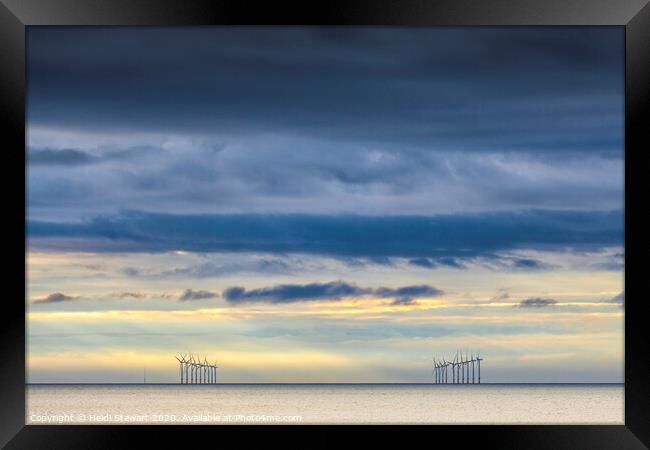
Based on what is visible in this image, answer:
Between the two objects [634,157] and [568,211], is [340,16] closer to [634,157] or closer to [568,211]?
[634,157]

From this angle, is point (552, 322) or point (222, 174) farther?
point (552, 322)

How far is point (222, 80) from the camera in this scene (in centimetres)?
2269

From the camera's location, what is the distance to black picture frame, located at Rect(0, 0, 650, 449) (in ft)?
15.1

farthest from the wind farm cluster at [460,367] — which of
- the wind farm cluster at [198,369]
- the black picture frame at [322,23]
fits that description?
the black picture frame at [322,23]

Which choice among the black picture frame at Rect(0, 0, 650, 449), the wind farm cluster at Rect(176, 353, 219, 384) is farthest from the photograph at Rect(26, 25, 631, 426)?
the black picture frame at Rect(0, 0, 650, 449)

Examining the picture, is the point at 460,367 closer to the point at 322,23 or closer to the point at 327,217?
the point at 327,217

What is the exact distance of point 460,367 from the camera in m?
Result: 28.1

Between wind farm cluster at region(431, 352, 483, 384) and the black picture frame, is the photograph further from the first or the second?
the black picture frame

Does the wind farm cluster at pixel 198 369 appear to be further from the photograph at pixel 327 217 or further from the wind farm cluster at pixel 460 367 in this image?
the wind farm cluster at pixel 460 367

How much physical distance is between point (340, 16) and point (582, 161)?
22.6 meters

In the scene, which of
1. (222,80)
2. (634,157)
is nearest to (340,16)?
(634,157)

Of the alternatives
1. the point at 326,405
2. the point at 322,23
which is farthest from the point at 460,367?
the point at 322,23

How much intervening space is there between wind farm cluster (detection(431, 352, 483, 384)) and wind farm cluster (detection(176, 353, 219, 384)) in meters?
6.98

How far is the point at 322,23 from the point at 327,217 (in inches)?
823
